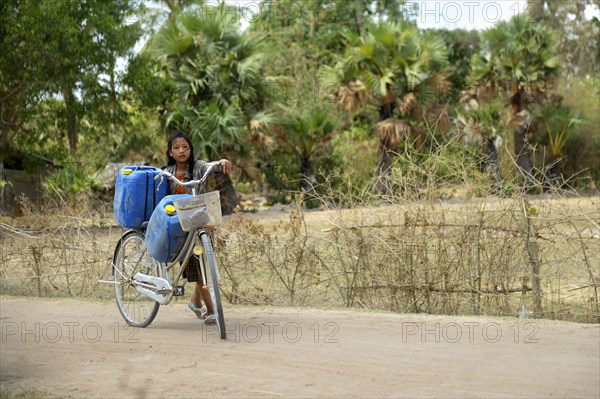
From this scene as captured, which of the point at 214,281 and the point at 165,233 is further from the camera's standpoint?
the point at 165,233

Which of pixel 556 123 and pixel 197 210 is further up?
pixel 556 123

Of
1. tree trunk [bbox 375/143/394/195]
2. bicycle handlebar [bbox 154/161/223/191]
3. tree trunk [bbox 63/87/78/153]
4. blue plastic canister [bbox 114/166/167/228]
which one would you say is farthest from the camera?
tree trunk [bbox 63/87/78/153]

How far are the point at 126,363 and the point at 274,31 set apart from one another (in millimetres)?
33222

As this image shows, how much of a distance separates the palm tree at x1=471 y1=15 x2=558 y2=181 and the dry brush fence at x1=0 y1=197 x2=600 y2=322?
1982 centimetres

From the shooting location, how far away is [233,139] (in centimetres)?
2417

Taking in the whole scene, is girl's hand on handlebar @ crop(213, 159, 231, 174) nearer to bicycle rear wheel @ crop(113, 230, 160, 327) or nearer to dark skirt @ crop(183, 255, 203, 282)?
dark skirt @ crop(183, 255, 203, 282)

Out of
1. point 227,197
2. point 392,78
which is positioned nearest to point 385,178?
point 227,197

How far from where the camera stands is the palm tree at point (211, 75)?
955 inches

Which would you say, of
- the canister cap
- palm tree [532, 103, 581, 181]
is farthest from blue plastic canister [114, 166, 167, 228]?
palm tree [532, 103, 581, 181]

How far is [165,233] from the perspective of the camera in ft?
22.3

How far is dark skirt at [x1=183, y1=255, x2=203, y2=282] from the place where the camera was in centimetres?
720

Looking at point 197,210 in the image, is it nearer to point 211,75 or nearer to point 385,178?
point 385,178

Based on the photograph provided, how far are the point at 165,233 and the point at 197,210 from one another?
0.41 metres

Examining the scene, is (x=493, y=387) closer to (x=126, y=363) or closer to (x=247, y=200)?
(x=126, y=363)
